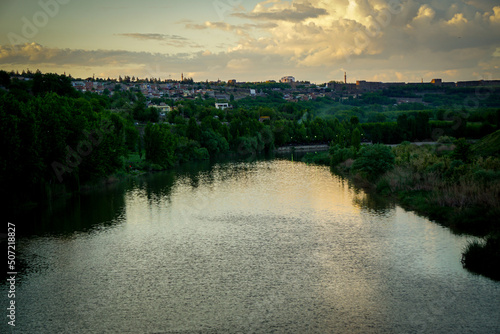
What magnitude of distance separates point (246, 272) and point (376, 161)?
27.1 m

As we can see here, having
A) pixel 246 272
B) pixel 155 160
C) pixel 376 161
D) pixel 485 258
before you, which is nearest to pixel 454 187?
pixel 485 258

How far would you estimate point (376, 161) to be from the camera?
147 ft

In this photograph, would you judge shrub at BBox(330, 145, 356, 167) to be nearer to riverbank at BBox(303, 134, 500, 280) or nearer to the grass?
riverbank at BBox(303, 134, 500, 280)

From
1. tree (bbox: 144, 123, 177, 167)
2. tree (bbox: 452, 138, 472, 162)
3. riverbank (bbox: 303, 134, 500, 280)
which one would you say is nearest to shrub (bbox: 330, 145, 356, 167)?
riverbank (bbox: 303, 134, 500, 280)

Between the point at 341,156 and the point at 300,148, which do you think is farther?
the point at 300,148

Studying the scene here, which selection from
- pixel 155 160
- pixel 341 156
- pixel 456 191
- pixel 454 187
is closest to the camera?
pixel 456 191

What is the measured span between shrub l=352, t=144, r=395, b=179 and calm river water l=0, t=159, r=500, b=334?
800 cm

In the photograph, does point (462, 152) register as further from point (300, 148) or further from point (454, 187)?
point (300, 148)

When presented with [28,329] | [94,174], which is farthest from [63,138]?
[28,329]

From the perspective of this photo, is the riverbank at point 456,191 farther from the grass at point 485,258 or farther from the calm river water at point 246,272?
the calm river water at point 246,272

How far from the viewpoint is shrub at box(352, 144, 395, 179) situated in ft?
145

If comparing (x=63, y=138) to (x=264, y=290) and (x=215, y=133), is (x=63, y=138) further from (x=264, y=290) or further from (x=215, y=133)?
(x=215, y=133)

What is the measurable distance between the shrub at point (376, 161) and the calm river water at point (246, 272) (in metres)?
8.00

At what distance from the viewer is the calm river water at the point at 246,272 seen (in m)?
16.8
